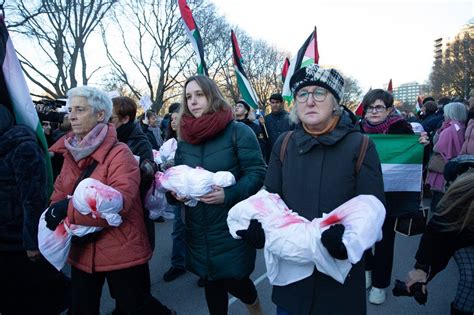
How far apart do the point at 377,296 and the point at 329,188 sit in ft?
7.46

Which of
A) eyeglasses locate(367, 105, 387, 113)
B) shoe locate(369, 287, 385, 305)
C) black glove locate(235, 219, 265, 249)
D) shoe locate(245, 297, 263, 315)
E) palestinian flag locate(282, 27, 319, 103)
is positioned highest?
palestinian flag locate(282, 27, 319, 103)

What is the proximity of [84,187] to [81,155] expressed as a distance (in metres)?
0.35

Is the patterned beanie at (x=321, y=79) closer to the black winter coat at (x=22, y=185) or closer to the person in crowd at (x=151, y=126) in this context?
the black winter coat at (x=22, y=185)

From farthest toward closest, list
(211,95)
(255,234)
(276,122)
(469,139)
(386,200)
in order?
(276,122), (469,139), (386,200), (211,95), (255,234)

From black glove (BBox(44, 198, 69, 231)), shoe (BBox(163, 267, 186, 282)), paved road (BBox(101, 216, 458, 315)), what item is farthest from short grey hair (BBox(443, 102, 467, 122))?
black glove (BBox(44, 198, 69, 231))

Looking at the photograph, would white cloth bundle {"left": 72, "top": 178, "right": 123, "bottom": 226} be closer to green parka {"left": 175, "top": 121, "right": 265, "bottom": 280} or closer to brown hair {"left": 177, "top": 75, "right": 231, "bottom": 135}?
green parka {"left": 175, "top": 121, "right": 265, "bottom": 280}

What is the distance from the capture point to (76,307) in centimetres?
261

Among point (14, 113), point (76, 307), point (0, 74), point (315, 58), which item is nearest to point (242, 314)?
point (76, 307)

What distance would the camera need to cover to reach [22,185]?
260 centimetres

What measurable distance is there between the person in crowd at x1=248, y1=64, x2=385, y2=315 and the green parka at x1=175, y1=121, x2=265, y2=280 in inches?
25.1

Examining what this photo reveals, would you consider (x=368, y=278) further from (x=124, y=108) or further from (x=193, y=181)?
(x=124, y=108)

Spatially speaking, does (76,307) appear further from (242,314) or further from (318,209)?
(318,209)

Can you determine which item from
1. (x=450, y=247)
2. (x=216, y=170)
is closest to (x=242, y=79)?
(x=216, y=170)

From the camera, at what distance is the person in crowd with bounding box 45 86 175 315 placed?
2.52 m
